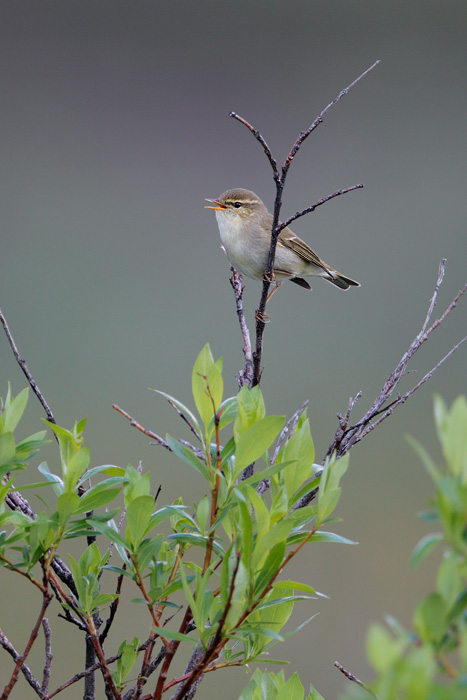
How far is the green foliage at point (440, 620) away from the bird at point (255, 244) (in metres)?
2.56

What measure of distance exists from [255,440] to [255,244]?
7.84 feet

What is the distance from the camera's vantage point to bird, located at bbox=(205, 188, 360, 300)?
3068 mm

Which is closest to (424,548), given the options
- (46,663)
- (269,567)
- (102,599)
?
(269,567)

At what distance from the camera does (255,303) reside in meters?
5.31

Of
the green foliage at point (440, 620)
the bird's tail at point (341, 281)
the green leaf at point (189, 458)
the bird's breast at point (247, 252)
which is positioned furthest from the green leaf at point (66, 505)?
the bird's tail at point (341, 281)

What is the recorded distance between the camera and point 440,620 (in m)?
0.45

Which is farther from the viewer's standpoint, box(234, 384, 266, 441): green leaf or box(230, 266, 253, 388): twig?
box(230, 266, 253, 388): twig

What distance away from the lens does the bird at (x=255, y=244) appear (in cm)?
307

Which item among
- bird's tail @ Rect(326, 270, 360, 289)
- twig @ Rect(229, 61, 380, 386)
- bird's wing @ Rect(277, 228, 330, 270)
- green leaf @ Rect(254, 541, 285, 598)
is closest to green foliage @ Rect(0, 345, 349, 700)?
green leaf @ Rect(254, 541, 285, 598)

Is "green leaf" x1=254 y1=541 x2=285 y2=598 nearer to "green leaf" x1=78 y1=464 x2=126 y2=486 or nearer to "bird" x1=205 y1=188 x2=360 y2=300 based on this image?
"green leaf" x1=78 y1=464 x2=126 y2=486

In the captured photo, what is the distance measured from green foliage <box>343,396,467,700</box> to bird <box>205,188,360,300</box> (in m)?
2.56

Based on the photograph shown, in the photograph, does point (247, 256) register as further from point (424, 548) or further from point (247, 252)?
point (424, 548)

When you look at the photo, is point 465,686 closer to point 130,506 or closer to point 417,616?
point 417,616

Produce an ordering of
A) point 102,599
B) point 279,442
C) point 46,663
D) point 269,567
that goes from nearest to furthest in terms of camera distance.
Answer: point 269,567 < point 102,599 < point 46,663 < point 279,442
